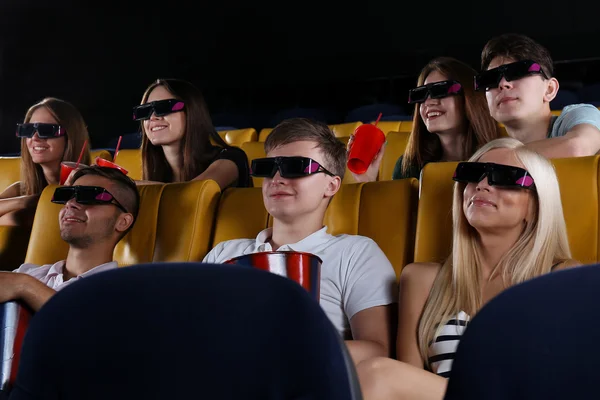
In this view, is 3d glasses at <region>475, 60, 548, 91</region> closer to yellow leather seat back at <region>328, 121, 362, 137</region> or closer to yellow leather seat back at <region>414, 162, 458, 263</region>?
yellow leather seat back at <region>414, 162, 458, 263</region>

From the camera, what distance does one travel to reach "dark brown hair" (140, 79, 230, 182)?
8.64 feet

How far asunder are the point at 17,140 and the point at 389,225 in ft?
15.1

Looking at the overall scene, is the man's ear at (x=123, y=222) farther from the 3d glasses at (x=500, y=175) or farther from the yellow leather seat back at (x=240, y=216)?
the 3d glasses at (x=500, y=175)

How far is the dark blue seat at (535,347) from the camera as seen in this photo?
2.04ft

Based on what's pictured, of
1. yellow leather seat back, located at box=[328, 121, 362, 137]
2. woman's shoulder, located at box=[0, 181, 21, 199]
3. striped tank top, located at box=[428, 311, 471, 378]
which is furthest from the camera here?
yellow leather seat back, located at box=[328, 121, 362, 137]

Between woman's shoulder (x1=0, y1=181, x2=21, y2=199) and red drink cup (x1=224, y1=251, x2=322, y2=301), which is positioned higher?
red drink cup (x1=224, y1=251, x2=322, y2=301)

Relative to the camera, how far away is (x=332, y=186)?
1.89 meters

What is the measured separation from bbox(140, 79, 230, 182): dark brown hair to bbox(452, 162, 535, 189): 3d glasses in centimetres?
120

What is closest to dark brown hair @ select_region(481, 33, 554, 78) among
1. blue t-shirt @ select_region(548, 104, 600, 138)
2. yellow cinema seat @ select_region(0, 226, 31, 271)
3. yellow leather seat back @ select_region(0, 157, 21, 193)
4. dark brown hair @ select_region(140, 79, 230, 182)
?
blue t-shirt @ select_region(548, 104, 600, 138)

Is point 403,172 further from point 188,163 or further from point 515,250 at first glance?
point 515,250

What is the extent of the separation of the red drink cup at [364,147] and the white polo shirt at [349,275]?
1.76 ft

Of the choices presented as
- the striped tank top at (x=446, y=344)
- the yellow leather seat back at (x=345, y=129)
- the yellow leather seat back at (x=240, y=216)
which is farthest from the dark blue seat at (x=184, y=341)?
the yellow leather seat back at (x=345, y=129)

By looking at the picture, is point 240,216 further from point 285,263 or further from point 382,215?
point 285,263

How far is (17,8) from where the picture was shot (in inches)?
235
